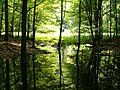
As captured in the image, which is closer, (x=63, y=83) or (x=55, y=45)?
(x=63, y=83)

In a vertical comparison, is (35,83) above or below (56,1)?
below

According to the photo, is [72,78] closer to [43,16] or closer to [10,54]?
[10,54]

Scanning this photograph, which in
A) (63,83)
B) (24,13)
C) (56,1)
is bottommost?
(63,83)

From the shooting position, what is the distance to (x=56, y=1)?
38.8 m

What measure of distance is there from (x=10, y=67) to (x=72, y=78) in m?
5.17

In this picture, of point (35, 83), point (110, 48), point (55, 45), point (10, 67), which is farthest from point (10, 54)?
point (55, 45)

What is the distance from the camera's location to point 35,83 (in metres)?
12.3

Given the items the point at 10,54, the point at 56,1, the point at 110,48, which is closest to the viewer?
the point at 10,54

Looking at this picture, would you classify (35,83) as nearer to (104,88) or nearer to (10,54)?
(104,88)

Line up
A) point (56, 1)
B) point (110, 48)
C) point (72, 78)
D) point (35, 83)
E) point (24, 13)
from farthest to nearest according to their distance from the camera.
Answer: point (56, 1), point (110, 48), point (24, 13), point (72, 78), point (35, 83)

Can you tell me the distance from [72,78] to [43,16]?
23.5 m

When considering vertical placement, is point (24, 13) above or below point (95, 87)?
above

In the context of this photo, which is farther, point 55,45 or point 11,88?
A: point 55,45

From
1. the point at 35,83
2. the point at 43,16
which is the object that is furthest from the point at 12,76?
the point at 43,16
